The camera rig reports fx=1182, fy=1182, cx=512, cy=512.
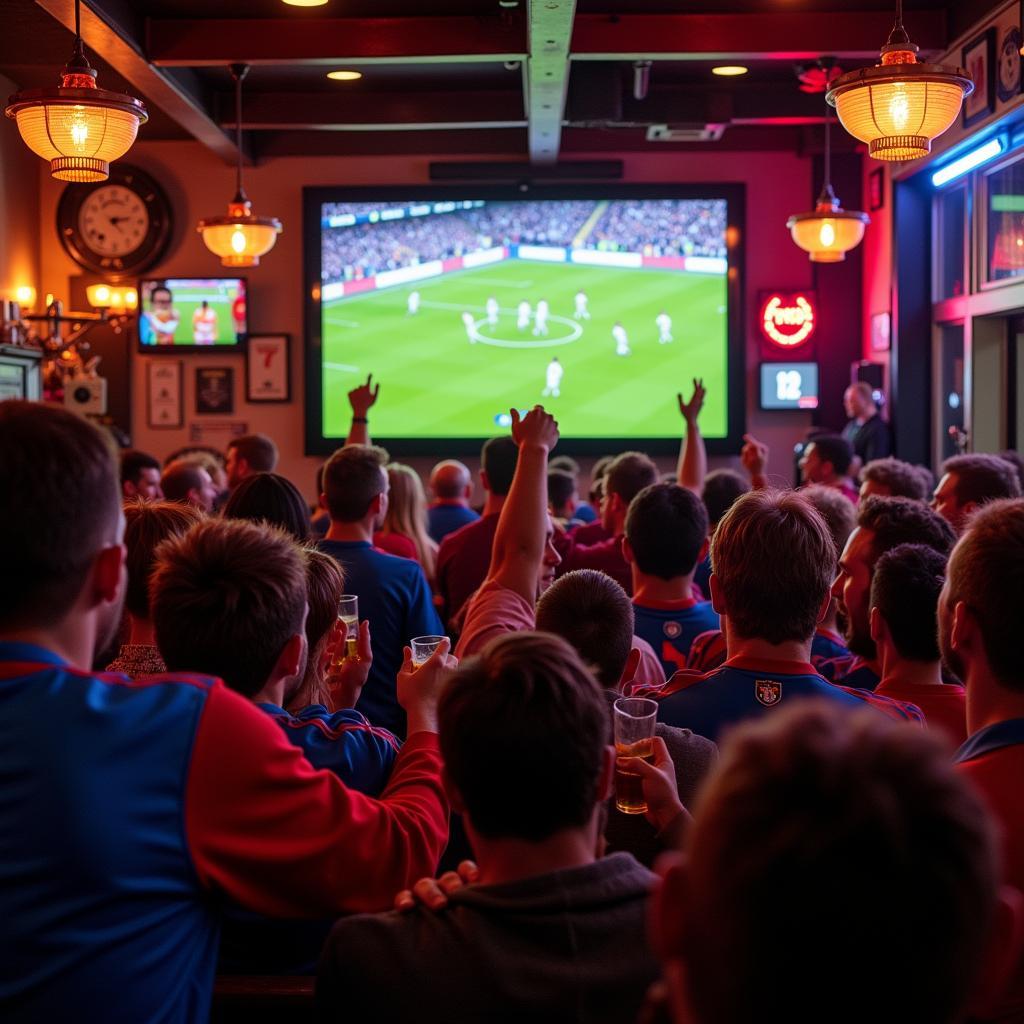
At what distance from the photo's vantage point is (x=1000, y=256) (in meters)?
7.64

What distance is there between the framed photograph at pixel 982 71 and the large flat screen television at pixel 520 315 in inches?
121

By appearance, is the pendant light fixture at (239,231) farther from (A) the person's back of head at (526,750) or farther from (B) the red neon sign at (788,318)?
(A) the person's back of head at (526,750)

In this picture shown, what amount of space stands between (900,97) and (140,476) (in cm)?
344

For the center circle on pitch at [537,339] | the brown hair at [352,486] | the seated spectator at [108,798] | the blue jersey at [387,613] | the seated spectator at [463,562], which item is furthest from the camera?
the center circle on pitch at [537,339]

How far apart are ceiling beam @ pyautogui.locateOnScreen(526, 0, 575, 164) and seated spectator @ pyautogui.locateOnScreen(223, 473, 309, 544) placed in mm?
3145

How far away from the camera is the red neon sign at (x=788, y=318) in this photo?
385 inches

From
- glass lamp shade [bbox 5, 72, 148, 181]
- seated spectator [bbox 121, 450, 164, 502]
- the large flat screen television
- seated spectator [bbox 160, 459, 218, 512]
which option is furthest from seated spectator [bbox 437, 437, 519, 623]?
the large flat screen television

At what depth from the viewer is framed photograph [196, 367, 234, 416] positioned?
9.93 meters

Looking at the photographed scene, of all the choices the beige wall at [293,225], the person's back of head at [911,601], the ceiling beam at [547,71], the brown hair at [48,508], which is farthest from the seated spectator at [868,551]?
the beige wall at [293,225]

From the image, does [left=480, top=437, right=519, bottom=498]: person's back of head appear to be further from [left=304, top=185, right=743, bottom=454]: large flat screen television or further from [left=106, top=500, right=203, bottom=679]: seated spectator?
[left=304, top=185, right=743, bottom=454]: large flat screen television

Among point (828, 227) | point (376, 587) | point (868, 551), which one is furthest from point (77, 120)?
point (828, 227)

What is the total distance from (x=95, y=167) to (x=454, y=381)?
18.3 feet

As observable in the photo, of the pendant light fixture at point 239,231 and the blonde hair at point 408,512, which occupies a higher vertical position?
the pendant light fixture at point 239,231

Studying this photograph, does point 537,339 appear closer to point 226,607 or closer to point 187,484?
point 187,484
